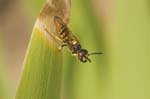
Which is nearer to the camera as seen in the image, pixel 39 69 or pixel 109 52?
pixel 39 69

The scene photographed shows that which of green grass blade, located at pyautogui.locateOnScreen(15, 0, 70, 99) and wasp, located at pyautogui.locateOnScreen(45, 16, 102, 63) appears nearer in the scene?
green grass blade, located at pyautogui.locateOnScreen(15, 0, 70, 99)

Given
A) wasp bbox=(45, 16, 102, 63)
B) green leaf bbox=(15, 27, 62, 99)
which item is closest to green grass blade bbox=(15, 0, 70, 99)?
green leaf bbox=(15, 27, 62, 99)

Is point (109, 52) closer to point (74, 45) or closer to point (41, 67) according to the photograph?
point (74, 45)

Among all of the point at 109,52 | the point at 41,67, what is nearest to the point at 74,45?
the point at 109,52

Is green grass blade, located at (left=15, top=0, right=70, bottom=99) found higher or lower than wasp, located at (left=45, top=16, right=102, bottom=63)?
lower

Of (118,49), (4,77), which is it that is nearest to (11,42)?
(4,77)

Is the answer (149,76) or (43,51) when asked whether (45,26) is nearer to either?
(43,51)

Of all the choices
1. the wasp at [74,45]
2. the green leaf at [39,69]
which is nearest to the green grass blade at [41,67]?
the green leaf at [39,69]

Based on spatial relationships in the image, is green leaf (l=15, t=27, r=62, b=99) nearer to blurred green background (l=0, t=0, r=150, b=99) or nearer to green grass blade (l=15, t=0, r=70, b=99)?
green grass blade (l=15, t=0, r=70, b=99)
